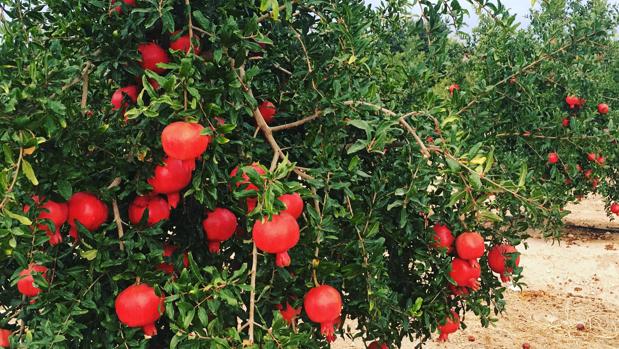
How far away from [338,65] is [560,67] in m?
5.18

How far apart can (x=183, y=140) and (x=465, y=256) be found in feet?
3.78

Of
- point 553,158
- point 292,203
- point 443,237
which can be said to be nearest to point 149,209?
point 292,203

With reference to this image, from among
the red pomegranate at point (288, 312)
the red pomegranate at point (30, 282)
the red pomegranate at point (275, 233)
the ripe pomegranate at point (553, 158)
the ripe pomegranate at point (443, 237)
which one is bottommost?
the red pomegranate at point (30, 282)

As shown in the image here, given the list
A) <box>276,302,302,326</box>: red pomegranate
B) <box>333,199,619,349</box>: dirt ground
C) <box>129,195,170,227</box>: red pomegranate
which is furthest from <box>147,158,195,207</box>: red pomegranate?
<box>333,199,619,349</box>: dirt ground

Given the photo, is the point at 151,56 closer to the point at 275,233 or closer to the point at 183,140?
the point at 183,140

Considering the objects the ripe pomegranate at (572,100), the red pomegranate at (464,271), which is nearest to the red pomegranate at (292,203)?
the red pomegranate at (464,271)

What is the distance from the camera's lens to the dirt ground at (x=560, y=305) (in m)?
4.90

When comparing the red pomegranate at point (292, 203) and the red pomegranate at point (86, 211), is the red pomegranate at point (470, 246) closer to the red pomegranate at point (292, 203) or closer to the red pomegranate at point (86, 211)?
the red pomegranate at point (292, 203)

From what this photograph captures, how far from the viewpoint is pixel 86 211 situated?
1.50 m

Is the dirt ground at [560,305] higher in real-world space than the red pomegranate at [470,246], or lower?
lower

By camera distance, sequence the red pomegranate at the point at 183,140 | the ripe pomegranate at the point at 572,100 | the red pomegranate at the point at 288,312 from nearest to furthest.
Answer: the red pomegranate at the point at 183,140
the red pomegranate at the point at 288,312
the ripe pomegranate at the point at 572,100

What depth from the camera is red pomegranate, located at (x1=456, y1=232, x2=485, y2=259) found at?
1951 mm

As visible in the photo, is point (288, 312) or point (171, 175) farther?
point (288, 312)

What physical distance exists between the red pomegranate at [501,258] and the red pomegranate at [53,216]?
1.65 meters
